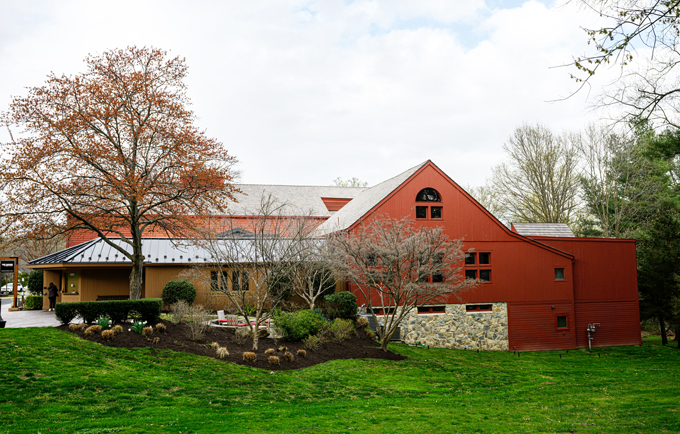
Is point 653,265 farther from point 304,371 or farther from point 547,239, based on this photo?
point 304,371

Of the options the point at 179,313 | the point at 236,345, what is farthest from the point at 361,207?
the point at 236,345

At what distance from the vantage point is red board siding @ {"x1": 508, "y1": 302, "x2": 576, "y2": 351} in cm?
2195

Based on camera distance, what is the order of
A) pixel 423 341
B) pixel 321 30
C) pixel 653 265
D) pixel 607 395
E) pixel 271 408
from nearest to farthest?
pixel 271 408 → pixel 607 395 → pixel 321 30 → pixel 423 341 → pixel 653 265

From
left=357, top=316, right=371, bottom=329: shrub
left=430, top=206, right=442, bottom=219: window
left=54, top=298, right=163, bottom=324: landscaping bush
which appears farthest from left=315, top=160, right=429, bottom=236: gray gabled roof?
left=54, top=298, right=163, bottom=324: landscaping bush

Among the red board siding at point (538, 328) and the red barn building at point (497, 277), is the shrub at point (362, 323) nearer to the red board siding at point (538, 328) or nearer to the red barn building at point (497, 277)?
the red barn building at point (497, 277)

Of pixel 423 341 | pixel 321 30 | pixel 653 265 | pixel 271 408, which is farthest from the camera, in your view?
pixel 653 265

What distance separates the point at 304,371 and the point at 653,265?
22.8 metres

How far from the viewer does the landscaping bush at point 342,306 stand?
743 inches

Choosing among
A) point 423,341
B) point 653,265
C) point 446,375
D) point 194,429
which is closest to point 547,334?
point 423,341

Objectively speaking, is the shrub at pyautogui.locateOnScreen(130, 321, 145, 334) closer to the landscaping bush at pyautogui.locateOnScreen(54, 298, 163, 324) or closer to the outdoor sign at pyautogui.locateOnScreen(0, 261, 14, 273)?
the landscaping bush at pyautogui.locateOnScreen(54, 298, 163, 324)

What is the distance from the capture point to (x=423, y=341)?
821 inches

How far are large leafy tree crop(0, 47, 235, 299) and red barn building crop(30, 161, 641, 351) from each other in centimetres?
621

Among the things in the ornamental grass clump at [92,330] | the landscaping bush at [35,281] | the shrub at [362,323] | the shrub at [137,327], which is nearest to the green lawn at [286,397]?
the ornamental grass clump at [92,330]

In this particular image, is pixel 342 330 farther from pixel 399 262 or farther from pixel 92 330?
pixel 92 330
